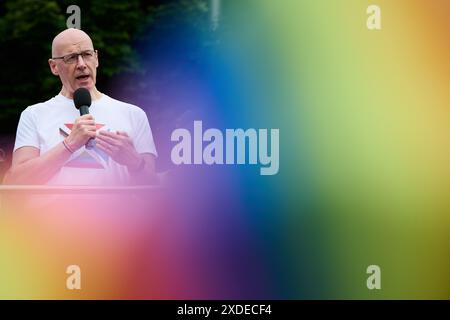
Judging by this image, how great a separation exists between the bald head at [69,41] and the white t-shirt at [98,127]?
0.67ft

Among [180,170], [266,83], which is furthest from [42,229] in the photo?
[266,83]

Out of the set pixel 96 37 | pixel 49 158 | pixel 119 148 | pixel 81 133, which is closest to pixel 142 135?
pixel 119 148

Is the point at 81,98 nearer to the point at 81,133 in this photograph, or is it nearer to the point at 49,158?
the point at 81,133

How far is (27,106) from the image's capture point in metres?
4.00

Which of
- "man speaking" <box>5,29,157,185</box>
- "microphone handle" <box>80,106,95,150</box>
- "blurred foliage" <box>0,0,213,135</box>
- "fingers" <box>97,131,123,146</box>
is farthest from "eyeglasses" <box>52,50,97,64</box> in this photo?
"fingers" <box>97,131,123,146</box>

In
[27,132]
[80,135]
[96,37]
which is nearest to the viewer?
[80,135]

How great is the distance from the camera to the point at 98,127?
12.9 ft

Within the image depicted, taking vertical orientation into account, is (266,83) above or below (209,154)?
above

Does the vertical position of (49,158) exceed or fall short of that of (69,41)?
it falls short

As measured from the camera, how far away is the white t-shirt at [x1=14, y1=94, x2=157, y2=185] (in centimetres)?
388

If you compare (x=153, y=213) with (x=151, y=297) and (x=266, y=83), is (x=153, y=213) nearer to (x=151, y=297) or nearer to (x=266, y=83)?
(x=151, y=297)

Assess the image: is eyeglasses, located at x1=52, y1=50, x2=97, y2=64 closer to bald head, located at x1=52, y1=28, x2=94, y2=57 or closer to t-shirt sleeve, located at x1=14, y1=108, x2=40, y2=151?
bald head, located at x1=52, y1=28, x2=94, y2=57

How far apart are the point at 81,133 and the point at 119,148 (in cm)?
16

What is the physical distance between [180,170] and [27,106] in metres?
0.69
